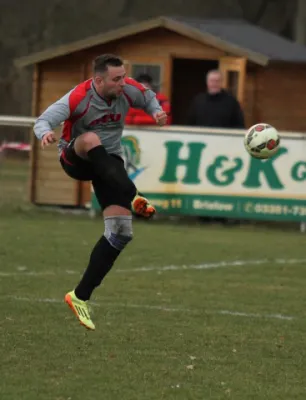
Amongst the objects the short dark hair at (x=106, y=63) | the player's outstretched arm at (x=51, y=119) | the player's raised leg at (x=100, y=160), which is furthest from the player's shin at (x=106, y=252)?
the short dark hair at (x=106, y=63)

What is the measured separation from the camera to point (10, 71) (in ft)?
146

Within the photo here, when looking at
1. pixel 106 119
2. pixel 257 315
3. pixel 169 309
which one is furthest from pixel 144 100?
pixel 257 315

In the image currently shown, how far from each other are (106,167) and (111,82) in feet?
2.08

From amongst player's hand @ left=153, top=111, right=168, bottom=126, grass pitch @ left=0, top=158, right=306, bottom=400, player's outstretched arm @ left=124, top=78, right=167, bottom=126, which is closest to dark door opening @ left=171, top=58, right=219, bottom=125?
grass pitch @ left=0, top=158, right=306, bottom=400

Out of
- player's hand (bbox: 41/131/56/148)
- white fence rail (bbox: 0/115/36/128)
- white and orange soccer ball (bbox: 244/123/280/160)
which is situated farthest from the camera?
white fence rail (bbox: 0/115/36/128)

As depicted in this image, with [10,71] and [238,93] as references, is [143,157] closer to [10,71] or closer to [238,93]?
[238,93]

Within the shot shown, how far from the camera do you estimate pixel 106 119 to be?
10.2m

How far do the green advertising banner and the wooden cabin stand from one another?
222 cm

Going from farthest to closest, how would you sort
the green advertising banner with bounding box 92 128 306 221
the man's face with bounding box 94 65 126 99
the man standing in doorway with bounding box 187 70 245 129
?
the man standing in doorway with bounding box 187 70 245 129, the green advertising banner with bounding box 92 128 306 221, the man's face with bounding box 94 65 126 99

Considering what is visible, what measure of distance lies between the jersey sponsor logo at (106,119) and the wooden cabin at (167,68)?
35.4 ft

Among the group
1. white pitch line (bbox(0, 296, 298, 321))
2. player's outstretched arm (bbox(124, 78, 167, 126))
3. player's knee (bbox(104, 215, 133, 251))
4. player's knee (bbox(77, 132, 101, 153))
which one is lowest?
white pitch line (bbox(0, 296, 298, 321))

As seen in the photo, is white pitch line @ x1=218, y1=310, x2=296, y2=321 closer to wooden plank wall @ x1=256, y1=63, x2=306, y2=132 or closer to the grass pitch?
the grass pitch

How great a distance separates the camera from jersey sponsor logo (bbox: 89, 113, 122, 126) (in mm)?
10164

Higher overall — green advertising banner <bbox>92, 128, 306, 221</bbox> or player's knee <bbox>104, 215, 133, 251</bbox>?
player's knee <bbox>104, 215, 133, 251</bbox>
